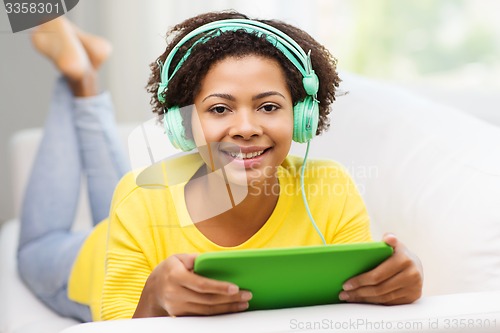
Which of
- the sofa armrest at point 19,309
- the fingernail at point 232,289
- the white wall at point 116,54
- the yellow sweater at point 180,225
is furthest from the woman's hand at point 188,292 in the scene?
the white wall at point 116,54

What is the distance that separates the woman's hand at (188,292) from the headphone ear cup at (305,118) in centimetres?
21

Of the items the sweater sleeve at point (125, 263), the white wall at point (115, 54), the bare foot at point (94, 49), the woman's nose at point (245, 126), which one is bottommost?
the sweater sleeve at point (125, 263)

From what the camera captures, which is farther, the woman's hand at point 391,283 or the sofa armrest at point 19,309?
the sofa armrest at point 19,309

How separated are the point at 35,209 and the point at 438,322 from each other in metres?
0.97

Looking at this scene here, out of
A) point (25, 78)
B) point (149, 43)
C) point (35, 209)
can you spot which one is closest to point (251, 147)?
point (35, 209)

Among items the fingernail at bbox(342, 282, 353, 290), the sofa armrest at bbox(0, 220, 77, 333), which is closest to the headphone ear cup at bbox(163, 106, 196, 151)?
the fingernail at bbox(342, 282, 353, 290)

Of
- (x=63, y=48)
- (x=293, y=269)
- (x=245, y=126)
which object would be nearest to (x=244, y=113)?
(x=245, y=126)

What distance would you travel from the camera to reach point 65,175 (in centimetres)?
161

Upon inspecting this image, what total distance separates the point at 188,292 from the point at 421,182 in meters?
0.59

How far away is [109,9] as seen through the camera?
2.49m

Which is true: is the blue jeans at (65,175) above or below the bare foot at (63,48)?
below

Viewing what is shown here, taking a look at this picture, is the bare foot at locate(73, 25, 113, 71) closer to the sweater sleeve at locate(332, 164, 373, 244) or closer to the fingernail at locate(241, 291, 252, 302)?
the sweater sleeve at locate(332, 164, 373, 244)

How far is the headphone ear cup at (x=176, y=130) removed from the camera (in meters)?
0.92

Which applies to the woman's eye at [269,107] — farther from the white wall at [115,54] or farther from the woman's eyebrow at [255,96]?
the white wall at [115,54]
